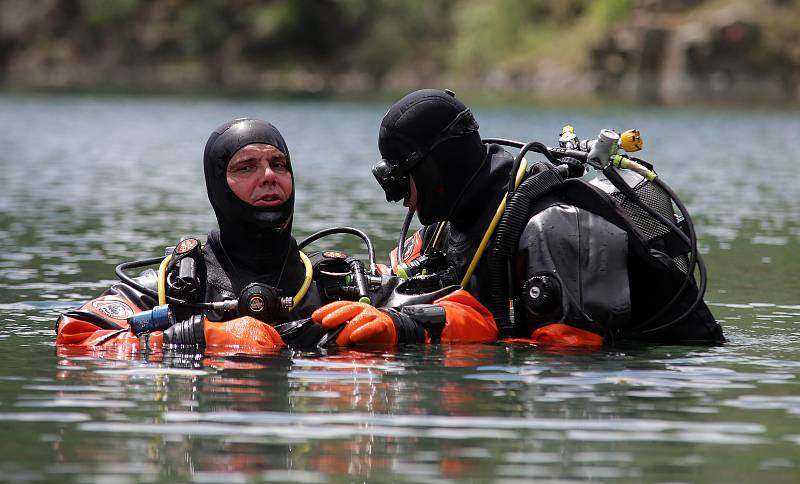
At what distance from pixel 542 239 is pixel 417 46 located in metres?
78.7

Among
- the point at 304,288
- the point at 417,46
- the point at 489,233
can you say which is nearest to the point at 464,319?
the point at 489,233

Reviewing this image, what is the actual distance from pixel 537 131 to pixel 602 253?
30113 mm

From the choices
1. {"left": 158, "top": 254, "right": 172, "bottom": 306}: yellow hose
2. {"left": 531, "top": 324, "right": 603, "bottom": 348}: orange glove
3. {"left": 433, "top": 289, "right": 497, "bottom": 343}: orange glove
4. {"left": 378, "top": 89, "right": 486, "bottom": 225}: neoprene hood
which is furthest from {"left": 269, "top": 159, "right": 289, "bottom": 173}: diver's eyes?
{"left": 531, "top": 324, "right": 603, "bottom": 348}: orange glove

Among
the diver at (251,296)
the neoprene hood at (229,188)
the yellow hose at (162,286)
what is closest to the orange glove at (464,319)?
the diver at (251,296)

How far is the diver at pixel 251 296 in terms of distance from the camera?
23.4ft

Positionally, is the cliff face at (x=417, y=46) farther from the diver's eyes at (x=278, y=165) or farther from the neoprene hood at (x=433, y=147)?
the diver's eyes at (x=278, y=165)

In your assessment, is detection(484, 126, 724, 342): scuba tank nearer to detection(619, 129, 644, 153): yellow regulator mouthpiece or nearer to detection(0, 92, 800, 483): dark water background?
detection(619, 129, 644, 153): yellow regulator mouthpiece

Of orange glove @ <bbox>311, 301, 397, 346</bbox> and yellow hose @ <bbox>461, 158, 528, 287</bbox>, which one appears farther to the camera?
yellow hose @ <bbox>461, 158, 528, 287</bbox>

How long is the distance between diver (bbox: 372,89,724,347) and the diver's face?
0.68 metres

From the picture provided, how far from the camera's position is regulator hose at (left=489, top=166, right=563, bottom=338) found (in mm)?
7211

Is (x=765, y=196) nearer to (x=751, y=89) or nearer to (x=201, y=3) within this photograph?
(x=751, y=89)

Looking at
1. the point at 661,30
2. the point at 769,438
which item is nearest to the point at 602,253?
the point at 769,438

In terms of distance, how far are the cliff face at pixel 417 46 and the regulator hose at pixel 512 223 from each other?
50961 mm

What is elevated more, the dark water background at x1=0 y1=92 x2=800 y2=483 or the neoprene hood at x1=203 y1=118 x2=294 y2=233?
the neoprene hood at x1=203 y1=118 x2=294 y2=233
